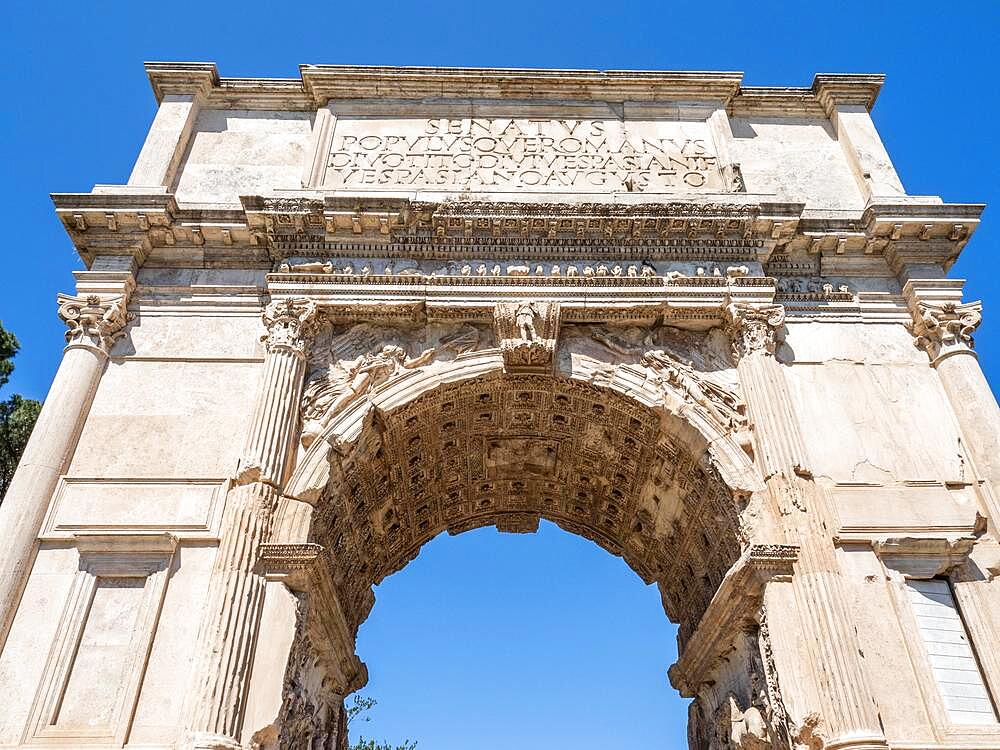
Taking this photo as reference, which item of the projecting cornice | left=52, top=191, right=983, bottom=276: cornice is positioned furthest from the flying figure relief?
the projecting cornice

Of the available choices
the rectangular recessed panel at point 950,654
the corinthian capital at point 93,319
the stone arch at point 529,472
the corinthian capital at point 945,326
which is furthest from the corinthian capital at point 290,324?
the corinthian capital at point 945,326

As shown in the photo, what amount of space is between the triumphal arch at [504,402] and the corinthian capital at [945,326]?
4 centimetres

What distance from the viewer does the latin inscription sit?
11.7 metres

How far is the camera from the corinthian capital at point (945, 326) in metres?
10.2

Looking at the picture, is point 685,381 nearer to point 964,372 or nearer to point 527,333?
point 527,333

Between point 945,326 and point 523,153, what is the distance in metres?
6.30

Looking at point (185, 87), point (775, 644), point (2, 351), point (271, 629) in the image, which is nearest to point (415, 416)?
point (271, 629)

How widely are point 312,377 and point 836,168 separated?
8450mm

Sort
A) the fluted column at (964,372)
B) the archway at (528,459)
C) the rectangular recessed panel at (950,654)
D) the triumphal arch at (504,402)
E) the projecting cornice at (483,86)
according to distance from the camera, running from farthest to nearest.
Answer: the projecting cornice at (483,86)
the archway at (528,459)
the fluted column at (964,372)
the triumphal arch at (504,402)
the rectangular recessed panel at (950,654)

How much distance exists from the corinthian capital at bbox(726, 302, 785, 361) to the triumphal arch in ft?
0.14

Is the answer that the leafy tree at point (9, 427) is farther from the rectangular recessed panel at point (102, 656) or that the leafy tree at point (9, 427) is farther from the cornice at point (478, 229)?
the rectangular recessed panel at point (102, 656)

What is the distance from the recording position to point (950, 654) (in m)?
8.24

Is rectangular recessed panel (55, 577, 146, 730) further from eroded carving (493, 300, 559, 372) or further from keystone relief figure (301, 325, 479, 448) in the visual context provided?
eroded carving (493, 300, 559, 372)

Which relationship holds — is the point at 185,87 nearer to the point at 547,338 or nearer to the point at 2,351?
the point at 547,338
